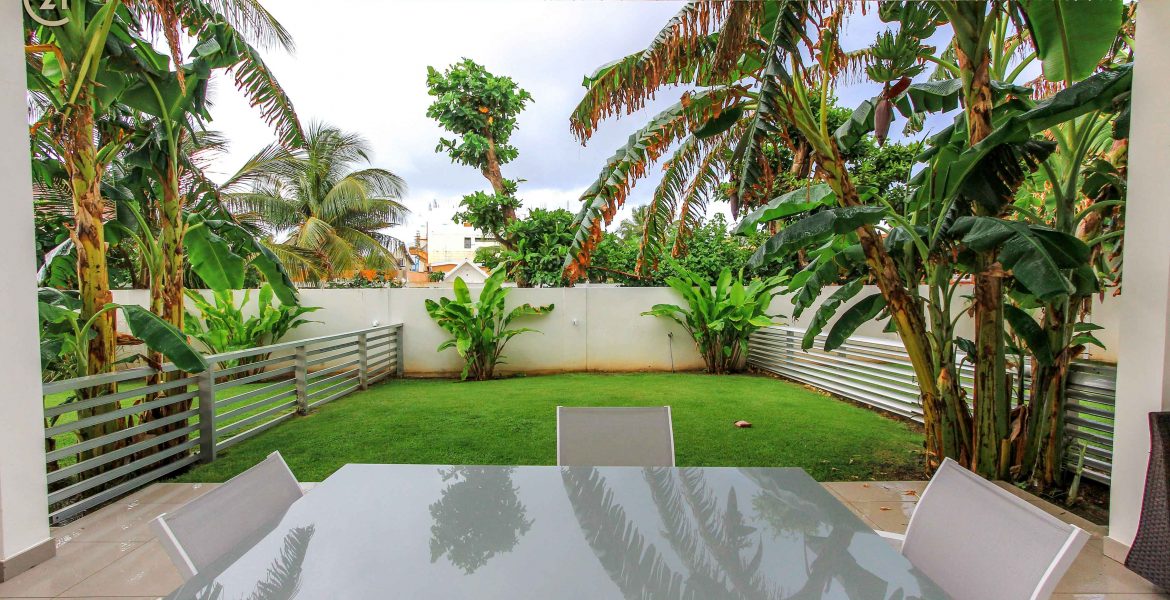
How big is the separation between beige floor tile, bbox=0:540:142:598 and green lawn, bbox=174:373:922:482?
3.21 feet

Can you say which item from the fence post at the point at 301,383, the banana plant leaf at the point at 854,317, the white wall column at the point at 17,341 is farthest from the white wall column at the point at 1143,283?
the fence post at the point at 301,383

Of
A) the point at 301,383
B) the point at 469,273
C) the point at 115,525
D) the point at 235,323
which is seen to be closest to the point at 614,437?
the point at 115,525

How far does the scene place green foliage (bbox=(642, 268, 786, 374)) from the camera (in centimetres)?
721

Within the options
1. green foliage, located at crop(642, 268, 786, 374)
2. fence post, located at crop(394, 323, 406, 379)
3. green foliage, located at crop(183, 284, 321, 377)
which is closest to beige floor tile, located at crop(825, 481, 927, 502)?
green foliage, located at crop(642, 268, 786, 374)

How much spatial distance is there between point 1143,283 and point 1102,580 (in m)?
1.30

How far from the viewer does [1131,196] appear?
2309 millimetres

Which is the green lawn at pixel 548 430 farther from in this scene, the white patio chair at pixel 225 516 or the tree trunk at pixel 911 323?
the white patio chair at pixel 225 516

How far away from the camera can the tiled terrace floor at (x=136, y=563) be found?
2148 millimetres

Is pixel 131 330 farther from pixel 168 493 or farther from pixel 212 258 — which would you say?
pixel 168 493

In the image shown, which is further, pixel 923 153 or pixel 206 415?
pixel 206 415

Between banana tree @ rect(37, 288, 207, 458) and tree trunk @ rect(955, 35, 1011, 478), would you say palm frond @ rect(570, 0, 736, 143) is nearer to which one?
tree trunk @ rect(955, 35, 1011, 478)

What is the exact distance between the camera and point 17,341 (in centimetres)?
224

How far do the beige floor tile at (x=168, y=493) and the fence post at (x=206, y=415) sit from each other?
0.46m

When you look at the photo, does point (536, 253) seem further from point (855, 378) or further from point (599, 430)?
point (599, 430)
